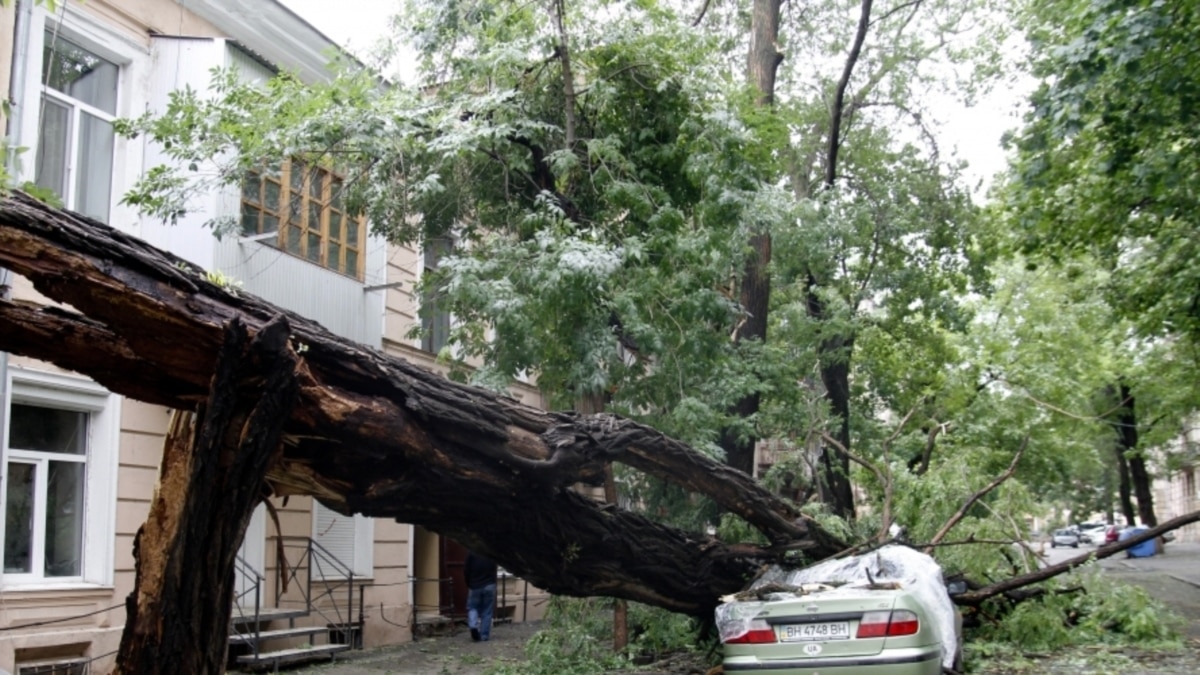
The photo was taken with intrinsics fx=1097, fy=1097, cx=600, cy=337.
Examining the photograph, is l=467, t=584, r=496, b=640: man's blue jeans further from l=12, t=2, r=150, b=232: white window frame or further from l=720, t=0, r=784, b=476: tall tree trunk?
l=12, t=2, r=150, b=232: white window frame

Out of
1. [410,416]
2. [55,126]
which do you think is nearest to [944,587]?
[410,416]

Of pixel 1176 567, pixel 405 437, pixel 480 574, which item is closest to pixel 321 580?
pixel 480 574

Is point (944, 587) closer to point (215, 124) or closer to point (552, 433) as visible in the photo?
point (552, 433)

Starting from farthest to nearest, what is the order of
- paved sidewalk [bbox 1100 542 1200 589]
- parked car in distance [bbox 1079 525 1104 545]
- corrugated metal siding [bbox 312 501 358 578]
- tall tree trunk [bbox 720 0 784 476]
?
parked car in distance [bbox 1079 525 1104 545]
paved sidewalk [bbox 1100 542 1200 589]
corrugated metal siding [bbox 312 501 358 578]
tall tree trunk [bbox 720 0 784 476]

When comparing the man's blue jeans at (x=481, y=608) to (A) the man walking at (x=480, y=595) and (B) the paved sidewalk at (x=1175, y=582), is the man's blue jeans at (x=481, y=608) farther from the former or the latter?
(B) the paved sidewalk at (x=1175, y=582)

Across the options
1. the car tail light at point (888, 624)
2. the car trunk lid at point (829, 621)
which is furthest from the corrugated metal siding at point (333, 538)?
the car tail light at point (888, 624)

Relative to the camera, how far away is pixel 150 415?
12.0m

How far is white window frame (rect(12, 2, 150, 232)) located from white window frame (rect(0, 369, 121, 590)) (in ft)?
6.07

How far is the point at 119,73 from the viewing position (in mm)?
12133

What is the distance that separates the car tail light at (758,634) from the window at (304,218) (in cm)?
664

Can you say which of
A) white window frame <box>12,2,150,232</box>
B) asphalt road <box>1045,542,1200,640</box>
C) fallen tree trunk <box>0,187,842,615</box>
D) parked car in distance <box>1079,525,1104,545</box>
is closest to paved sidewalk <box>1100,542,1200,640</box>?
asphalt road <box>1045,542,1200,640</box>

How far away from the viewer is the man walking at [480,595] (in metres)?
15.7

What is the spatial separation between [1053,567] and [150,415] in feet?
32.0

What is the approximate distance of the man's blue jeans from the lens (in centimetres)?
1572
